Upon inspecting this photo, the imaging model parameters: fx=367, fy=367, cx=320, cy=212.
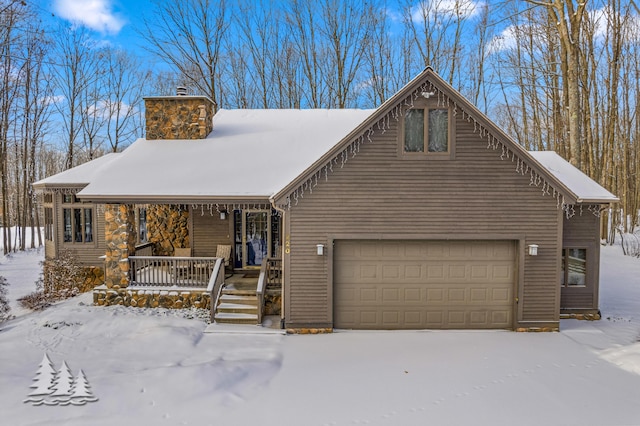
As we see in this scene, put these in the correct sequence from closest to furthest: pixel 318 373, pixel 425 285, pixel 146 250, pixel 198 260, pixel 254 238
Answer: pixel 318 373
pixel 425 285
pixel 198 260
pixel 146 250
pixel 254 238

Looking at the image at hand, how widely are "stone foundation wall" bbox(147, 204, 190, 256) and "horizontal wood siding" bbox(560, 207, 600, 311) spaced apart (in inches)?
447

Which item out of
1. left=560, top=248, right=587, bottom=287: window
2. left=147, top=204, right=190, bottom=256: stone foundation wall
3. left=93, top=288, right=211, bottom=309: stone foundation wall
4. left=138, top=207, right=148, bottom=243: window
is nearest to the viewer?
left=560, top=248, right=587, bottom=287: window

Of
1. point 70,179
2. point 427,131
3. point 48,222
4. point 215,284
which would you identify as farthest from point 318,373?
point 48,222

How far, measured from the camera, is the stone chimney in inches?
467

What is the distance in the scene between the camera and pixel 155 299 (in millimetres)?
9930

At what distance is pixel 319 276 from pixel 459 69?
21.0m

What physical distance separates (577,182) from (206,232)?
1112cm

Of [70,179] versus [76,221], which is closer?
[70,179]

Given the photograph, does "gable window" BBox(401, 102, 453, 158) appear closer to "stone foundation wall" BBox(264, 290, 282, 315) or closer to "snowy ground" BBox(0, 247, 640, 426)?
"snowy ground" BBox(0, 247, 640, 426)

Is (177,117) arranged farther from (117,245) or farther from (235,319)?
(235,319)

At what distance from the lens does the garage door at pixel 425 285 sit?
8.92m

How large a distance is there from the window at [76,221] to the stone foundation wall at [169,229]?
3.14m

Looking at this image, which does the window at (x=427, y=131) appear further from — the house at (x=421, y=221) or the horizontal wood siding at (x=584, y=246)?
the horizontal wood siding at (x=584, y=246)

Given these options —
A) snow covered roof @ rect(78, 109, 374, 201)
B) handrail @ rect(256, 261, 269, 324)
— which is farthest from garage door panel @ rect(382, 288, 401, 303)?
snow covered roof @ rect(78, 109, 374, 201)
